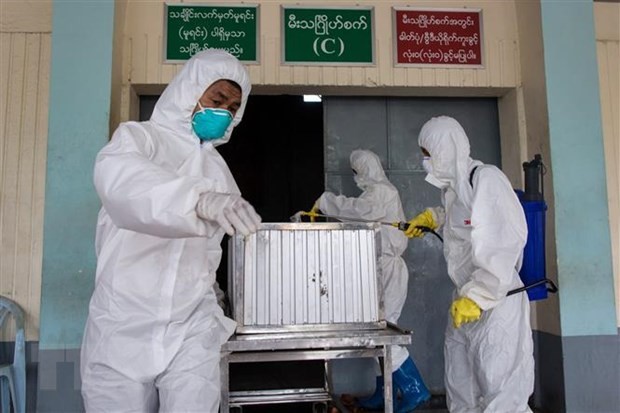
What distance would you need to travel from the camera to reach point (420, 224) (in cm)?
256

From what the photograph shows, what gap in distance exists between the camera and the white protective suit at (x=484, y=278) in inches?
76.3

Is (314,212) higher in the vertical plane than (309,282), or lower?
higher

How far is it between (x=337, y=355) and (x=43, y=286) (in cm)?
150

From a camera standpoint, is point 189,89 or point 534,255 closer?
point 189,89

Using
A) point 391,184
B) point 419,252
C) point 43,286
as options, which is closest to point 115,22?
point 43,286

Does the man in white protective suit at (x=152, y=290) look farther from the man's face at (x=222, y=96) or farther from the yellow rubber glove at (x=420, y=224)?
the yellow rubber glove at (x=420, y=224)

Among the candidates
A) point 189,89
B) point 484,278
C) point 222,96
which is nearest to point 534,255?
point 484,278

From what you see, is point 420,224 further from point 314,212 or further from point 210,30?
point 210,30

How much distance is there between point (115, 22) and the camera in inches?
105

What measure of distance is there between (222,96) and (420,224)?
4.48 feet

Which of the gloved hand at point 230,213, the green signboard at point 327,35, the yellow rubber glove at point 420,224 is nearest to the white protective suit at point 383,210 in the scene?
the yellow rubber glove at point 420,224

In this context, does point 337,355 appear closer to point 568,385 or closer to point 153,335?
point 153,335

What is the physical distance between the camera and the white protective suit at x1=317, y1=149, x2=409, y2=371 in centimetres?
291

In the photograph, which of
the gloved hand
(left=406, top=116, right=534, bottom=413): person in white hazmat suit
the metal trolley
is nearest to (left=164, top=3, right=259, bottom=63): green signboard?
(left=406, top=116, right=534, bottom=413): person in white hazmat suit
